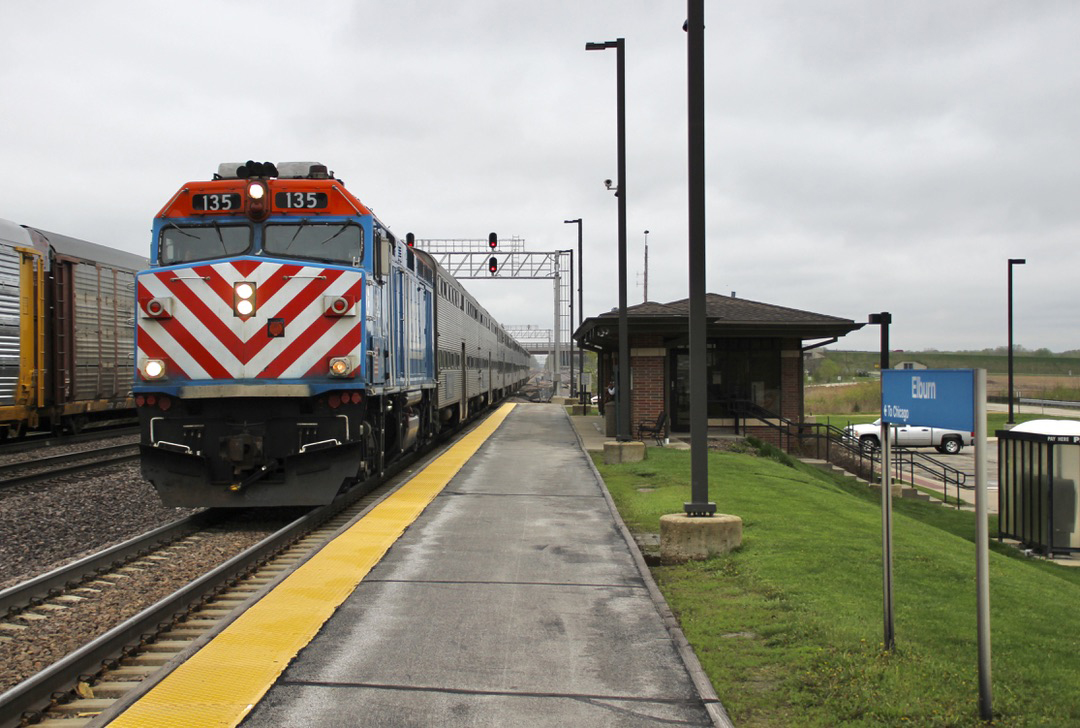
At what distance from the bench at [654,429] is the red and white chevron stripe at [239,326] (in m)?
11.8

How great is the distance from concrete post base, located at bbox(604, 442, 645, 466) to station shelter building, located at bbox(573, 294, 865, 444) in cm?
493

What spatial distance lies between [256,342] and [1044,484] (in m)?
12.2

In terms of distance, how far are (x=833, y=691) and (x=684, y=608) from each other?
2.01 m

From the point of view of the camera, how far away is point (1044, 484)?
13.8 metres

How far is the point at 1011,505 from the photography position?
14789mm

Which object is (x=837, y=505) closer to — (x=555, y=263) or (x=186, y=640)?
(x=186, y=640)

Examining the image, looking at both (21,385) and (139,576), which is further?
(21,385)

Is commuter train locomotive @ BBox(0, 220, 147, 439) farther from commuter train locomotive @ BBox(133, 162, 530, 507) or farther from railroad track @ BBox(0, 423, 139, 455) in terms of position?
commuter train locomotive @ BBox(133, 162, 530, 507)

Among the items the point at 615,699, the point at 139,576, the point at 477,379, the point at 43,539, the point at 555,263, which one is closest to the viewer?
the point at 615,699

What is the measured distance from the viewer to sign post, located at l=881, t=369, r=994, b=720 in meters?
4.07

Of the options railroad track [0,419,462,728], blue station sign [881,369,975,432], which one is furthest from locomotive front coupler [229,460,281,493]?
blue station sign [881,369,975,432]

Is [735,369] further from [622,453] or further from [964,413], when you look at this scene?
[964,413]

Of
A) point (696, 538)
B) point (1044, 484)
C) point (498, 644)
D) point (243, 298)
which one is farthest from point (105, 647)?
point (1044, 484)

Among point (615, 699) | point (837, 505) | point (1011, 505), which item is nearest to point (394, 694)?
point (615, 699)
